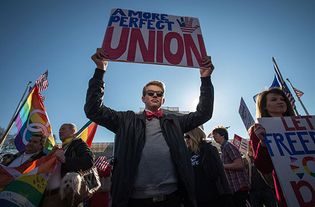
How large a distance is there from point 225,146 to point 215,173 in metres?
1.42

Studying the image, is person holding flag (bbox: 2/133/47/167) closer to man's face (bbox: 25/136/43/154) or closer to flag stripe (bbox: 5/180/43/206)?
man's face (bbox: 25/136/43/154)

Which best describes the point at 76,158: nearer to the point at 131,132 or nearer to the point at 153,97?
the point at 131,132

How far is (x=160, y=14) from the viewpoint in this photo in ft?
11.4

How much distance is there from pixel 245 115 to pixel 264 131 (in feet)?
17.8

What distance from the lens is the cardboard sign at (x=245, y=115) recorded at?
7027mm

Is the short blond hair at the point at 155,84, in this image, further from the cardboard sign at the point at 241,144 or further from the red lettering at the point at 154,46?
the cardboard sign at the point at 241,144

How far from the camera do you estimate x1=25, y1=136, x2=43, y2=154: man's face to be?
14.1 ft

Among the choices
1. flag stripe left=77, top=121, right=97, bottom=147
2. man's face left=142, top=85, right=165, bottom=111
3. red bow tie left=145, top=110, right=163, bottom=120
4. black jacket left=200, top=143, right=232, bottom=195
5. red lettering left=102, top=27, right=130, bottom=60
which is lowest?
black jacket left=200, top=143, right=232, bottom=195

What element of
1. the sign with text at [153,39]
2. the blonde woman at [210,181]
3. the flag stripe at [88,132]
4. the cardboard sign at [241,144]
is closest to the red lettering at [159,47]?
the sign with text at [153,39]

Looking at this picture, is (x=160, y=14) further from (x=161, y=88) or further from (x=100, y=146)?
(x=100, y=146)

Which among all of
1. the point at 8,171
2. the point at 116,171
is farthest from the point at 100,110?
the point at 8,171

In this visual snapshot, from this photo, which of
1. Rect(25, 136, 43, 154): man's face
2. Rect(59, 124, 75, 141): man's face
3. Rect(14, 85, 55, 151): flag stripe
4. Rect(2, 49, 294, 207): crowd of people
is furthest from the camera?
Rect(14, 85, 55, 151): flag stripe

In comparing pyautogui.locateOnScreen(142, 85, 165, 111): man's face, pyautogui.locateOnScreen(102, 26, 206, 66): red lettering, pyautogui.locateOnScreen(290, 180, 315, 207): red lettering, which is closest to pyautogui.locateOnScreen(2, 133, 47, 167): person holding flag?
pyautogui.locateOnScreen(102, 26, 206, 66): red lettering

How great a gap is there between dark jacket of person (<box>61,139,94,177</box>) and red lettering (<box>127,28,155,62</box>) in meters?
1.57
